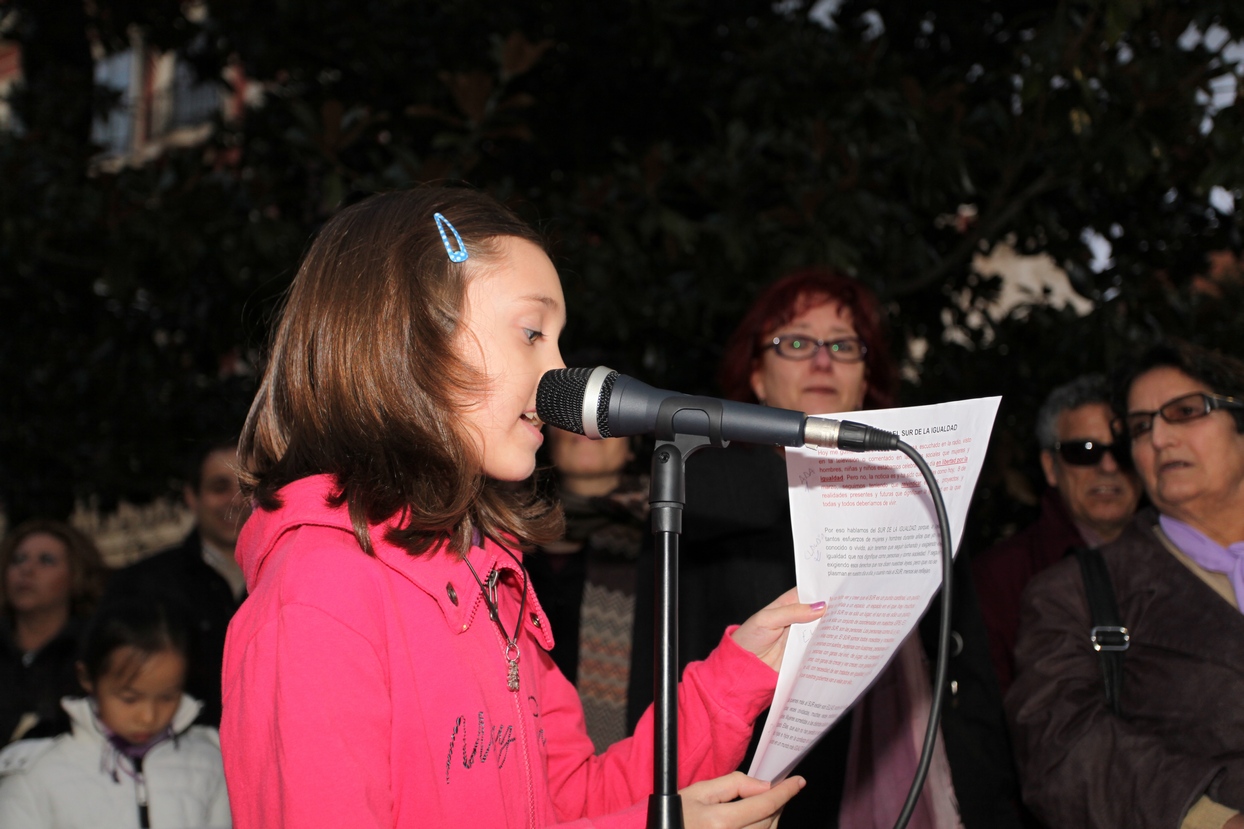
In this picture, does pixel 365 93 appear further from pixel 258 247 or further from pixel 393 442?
pixel 393 442

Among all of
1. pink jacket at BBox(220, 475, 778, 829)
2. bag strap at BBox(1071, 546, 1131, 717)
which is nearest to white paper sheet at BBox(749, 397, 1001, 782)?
pink jacket at BBox(220, 475, 778, 829)

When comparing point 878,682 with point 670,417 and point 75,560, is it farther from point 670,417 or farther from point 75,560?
point 75,560

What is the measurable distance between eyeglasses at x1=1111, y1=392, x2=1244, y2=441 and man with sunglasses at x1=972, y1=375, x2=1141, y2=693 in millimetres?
854

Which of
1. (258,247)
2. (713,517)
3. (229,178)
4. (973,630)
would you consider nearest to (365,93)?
(229,178)

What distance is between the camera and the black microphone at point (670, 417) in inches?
51.8

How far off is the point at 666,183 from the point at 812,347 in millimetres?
1498

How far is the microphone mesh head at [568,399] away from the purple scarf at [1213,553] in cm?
172

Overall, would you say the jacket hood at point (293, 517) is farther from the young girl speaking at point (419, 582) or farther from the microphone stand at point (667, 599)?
the microphone stand at point (667, 599)

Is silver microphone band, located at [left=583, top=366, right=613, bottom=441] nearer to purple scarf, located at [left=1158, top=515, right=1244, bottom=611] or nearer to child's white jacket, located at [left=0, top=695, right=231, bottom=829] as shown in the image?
purple scarf, located at [left=1158, top=515, right=1244, bottom=611]

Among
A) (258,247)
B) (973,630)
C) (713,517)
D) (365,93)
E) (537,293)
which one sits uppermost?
(365,93)

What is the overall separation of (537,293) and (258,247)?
2585 millimetres

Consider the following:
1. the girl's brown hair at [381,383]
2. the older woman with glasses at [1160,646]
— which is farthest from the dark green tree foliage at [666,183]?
the girl's brown hair at [381,383]

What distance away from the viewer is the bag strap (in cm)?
237

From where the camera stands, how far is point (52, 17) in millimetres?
5020
